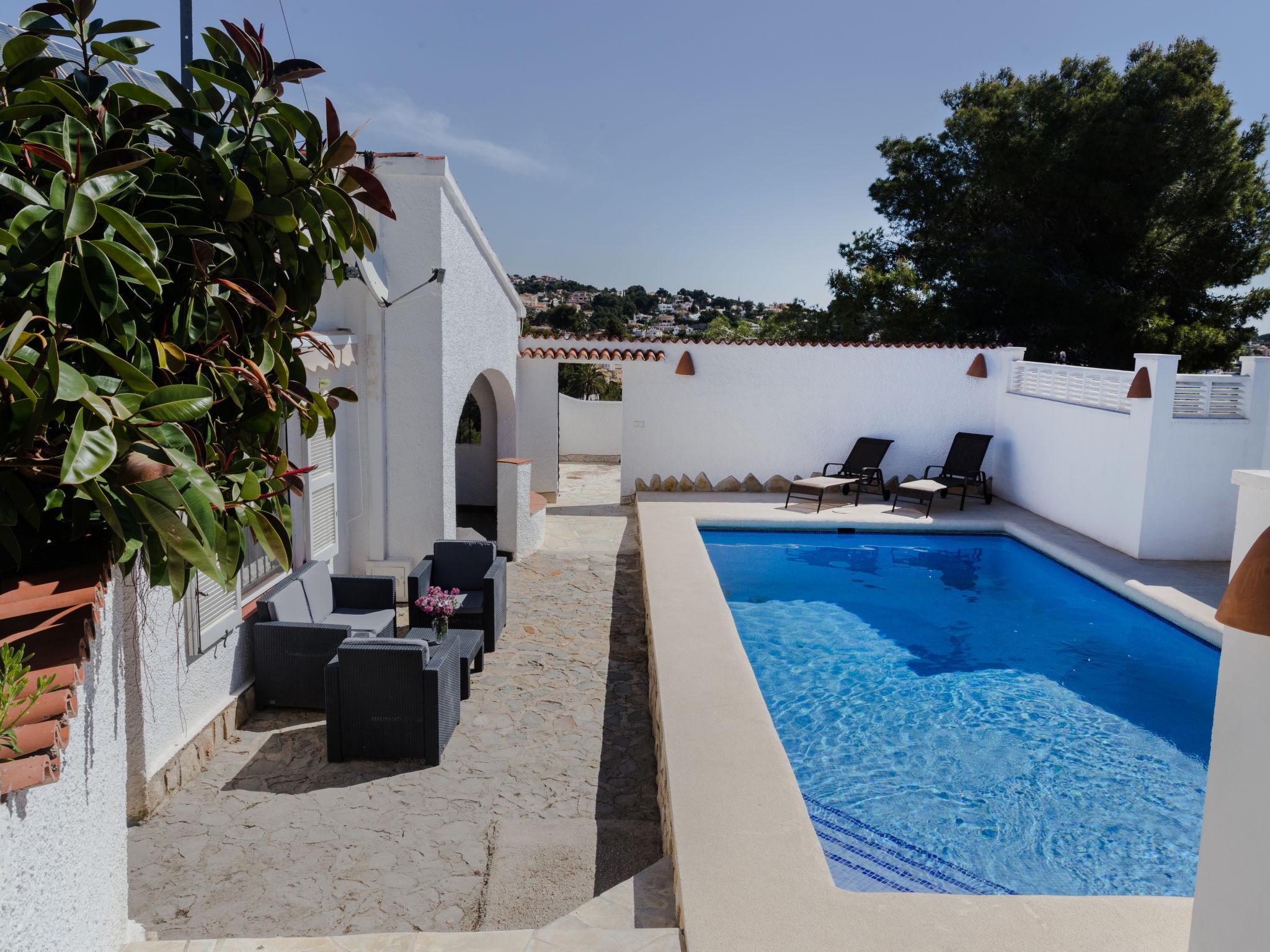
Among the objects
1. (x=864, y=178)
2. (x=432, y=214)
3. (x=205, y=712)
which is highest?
(x=864, y=178)

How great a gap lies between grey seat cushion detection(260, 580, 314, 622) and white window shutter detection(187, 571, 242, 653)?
33 centimetres

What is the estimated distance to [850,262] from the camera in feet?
110

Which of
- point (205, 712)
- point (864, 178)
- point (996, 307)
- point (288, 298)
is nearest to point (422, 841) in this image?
point (205, 712)

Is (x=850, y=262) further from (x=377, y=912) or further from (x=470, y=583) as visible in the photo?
(x=377, y=912)

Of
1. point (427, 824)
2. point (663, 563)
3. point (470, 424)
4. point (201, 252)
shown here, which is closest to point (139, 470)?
point (201, 252)

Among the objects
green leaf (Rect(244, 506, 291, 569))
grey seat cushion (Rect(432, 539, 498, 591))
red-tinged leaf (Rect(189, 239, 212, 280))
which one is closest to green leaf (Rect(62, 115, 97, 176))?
red-tinged leaf (Rect(189, 239, 212, 280))

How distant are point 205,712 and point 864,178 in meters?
32.7

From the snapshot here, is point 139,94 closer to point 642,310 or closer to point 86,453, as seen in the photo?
point 86,453

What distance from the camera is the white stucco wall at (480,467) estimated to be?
746 inches

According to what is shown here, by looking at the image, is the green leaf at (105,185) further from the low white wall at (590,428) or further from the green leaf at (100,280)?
the low white wall at (590,428)

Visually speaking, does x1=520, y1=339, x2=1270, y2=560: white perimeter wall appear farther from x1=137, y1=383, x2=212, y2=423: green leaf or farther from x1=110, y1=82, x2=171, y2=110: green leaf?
x1=137, y1=383, x2=212, y2=423: green leaf

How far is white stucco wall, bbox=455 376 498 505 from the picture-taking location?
62.1 ft

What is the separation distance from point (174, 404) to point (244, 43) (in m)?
2.01

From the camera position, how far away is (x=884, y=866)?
671cm
